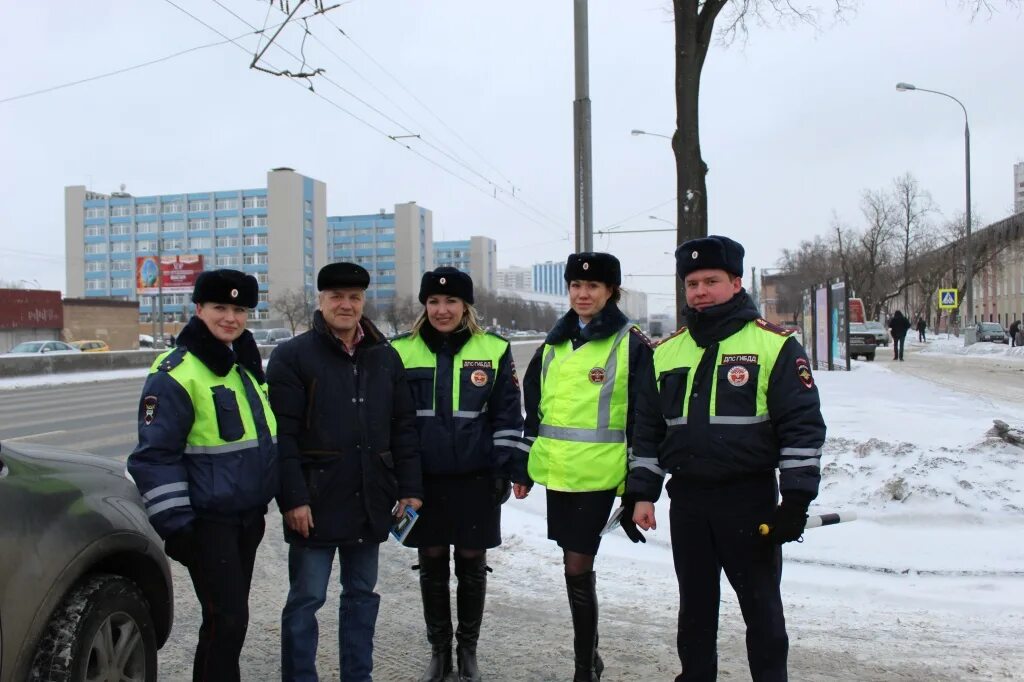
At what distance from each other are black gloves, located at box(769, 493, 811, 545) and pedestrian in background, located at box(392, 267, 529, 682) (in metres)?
1.23

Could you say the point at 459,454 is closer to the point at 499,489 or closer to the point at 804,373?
the point at 499,489

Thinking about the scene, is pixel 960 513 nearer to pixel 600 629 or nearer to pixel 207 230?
pixel 600 629

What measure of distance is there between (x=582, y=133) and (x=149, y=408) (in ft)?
27.0

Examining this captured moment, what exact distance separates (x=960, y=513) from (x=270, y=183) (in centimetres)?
10898

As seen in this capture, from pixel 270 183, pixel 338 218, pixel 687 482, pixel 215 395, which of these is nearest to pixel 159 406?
pixel 215 395

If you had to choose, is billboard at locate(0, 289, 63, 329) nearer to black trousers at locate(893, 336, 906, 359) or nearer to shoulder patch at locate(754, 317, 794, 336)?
black trousers at locate(893, 336, 906, 359)

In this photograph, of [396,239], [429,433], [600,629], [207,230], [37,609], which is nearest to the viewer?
[37,609]

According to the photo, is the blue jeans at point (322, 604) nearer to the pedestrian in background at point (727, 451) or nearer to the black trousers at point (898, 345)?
the pedestrian in background at point (727, 451)

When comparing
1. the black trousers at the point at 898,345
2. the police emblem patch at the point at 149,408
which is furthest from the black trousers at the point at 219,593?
the black trousers at the point at 898,345

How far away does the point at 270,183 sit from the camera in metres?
106

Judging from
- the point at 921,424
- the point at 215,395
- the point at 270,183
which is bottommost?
the point at 921,424

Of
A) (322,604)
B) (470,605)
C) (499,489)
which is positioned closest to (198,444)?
(322,604)

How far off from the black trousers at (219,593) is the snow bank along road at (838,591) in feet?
2.82

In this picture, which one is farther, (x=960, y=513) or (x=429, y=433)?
(x=960, y=513)
